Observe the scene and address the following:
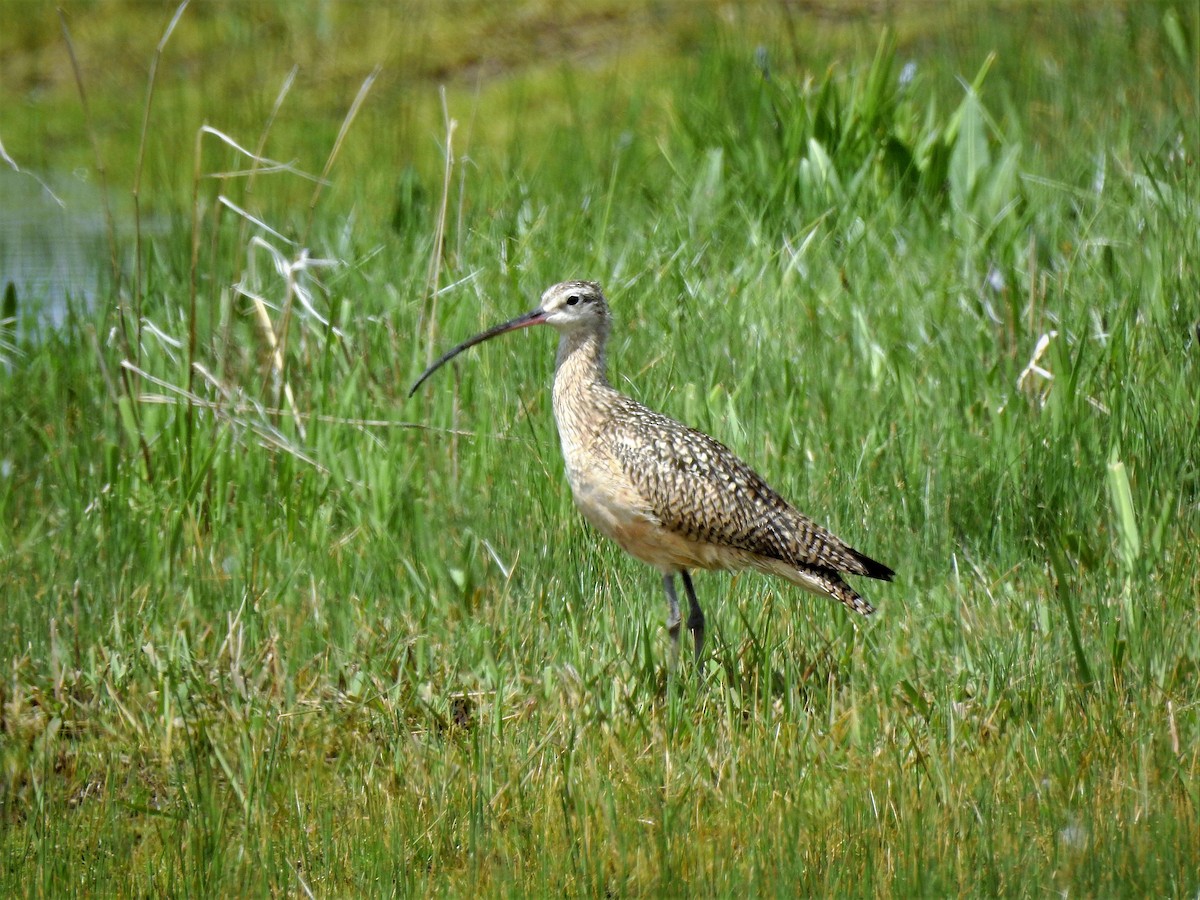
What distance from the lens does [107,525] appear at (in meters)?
5.64

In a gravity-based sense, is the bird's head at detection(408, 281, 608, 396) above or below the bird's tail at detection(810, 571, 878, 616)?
above

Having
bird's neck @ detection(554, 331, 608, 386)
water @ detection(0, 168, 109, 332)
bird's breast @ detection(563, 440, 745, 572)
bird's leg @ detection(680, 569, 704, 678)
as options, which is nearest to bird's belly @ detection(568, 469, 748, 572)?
bird's breast @ detection(563, 440, 745, 572)

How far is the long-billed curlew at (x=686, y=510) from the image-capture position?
4766 mm

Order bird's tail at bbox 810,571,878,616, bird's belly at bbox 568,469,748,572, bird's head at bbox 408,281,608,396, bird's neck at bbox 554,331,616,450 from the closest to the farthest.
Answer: bird's tail at bbox 810,571,878,616
bird's belly at bbox 568,469,748,572
bird's neck at bbox 554,331,616,450
bird's head at bbox 408,281,608,396

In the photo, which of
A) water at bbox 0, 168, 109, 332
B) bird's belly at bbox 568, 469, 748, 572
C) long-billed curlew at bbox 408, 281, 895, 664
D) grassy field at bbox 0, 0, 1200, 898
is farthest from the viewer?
water at bbox 0, 168, 109, 332

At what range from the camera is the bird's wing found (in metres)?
4.79

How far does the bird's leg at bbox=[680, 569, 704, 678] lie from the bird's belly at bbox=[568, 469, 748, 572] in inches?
5.1

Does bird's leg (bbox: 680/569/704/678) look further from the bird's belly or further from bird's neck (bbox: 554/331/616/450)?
bird's neck (bbox: 554/331/616/450)

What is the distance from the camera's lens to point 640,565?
18.1 ft

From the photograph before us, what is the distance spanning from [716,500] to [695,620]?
392 millimetres

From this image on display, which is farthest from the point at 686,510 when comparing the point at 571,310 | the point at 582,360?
A: the point at 571,310

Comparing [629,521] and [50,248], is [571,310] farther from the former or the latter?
[50,248]

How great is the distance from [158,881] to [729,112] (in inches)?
219

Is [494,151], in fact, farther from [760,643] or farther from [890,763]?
[890,763]
